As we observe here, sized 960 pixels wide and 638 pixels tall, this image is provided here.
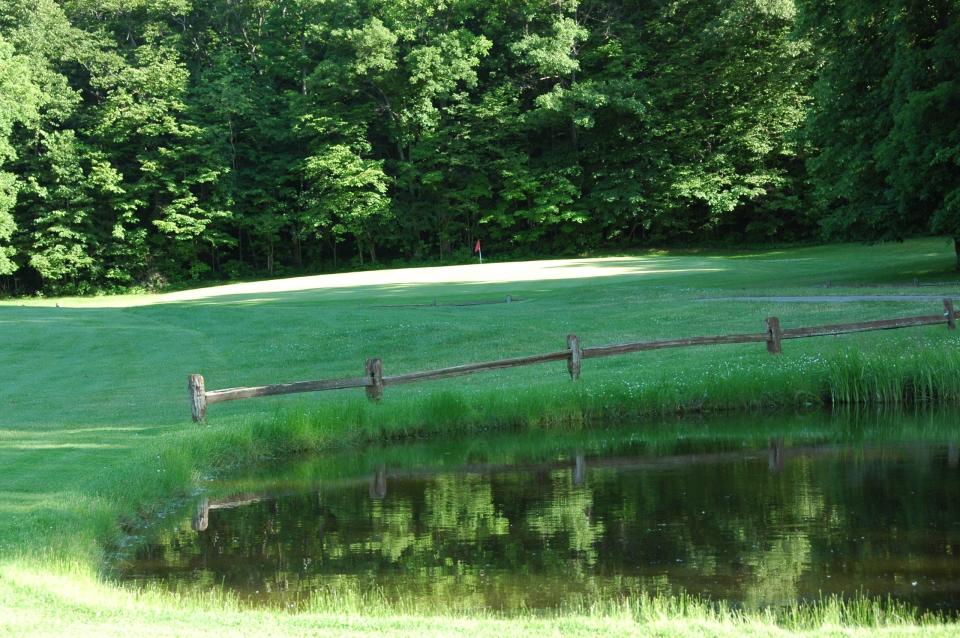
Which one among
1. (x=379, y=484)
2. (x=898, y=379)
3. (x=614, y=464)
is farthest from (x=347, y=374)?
(x=898, y=379)

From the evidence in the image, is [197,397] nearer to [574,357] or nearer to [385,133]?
[574,357]

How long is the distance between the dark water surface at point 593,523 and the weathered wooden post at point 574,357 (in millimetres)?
2863

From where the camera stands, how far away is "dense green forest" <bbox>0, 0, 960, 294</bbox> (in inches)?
2240

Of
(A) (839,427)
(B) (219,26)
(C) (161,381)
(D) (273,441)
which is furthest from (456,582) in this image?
(B) (219,26)

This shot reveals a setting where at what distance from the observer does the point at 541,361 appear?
754 inches

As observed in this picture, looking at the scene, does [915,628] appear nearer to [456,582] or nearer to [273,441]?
[456,582]

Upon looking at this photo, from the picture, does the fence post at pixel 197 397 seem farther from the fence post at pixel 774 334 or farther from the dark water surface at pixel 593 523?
the fence post at pixel 774 334

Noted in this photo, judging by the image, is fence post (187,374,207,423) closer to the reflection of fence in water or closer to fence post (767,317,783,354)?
the reflection of fence in water

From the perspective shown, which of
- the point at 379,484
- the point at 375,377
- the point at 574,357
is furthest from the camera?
the point at 574,357

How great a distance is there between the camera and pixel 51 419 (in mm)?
17781

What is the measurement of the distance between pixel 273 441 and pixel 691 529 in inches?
322

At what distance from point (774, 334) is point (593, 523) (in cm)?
1031

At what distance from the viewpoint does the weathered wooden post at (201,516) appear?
1230cm

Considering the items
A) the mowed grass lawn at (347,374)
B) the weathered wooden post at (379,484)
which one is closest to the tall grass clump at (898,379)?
the mowed grass lawn at (347,374)
